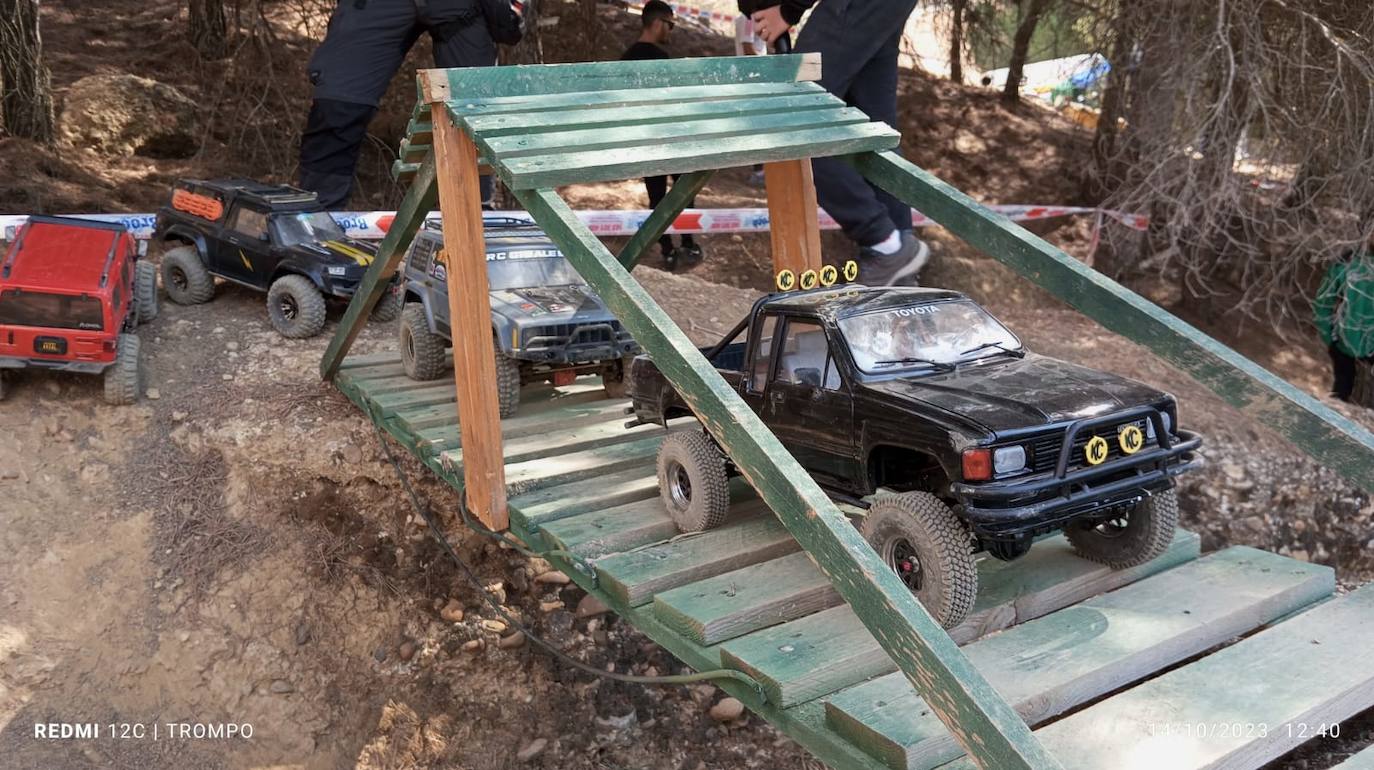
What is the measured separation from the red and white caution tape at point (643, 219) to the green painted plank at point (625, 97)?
3668mm

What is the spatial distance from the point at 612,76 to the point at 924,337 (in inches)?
71.3

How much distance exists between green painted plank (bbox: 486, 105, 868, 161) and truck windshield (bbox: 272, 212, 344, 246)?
4.08 meters

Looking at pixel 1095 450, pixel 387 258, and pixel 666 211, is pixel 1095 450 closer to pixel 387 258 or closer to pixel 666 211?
pixel 666 211

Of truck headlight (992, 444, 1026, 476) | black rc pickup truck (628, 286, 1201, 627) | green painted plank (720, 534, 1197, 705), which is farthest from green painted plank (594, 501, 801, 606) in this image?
truck headlight (992, 444, 1026, 476)

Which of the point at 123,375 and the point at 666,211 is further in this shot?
the point at 123,375

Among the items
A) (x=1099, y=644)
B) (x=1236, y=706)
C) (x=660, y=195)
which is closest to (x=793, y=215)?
(x=1099, y=644)

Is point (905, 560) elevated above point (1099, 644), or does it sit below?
above

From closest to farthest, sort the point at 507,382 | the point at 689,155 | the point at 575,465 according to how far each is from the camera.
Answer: the point at 689,155 < the point at 575,465 < the point at 507,382

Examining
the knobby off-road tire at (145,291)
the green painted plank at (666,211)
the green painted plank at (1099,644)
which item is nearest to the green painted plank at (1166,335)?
the green painted plank at (1099,644)

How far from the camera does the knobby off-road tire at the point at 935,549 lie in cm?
403

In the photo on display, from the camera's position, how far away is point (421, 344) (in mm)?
7074

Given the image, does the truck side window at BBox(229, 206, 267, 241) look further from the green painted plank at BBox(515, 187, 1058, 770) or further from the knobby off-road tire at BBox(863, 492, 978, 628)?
the knobby off-road tire at BBox(863, 492, 978, 628)

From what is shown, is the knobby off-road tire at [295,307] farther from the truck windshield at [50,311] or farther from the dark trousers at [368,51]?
the truck windshield at [50,311]

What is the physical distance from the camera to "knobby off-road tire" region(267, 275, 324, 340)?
8023mm
